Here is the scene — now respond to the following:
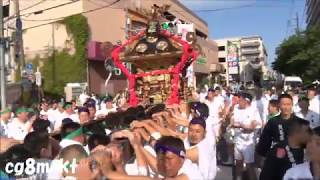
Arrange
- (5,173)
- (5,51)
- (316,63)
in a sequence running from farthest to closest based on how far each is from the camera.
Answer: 1. (316,63)
2. (5,51)
3. (5,173)

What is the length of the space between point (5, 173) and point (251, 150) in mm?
5825

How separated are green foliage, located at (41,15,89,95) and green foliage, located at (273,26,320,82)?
2003 cm

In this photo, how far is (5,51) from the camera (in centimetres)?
1777

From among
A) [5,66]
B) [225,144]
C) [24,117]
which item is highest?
[5,66]

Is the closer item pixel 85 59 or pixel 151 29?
pixel 151 29

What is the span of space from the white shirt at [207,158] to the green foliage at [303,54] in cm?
3900

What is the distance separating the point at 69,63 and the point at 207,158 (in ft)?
95.1

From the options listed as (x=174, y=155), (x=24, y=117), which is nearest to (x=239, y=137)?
(x=24, y=117)

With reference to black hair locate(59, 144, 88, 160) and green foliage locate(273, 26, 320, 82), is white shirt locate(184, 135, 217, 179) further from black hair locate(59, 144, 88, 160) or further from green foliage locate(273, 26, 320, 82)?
green foliage locate(273, 26, 320, 82)

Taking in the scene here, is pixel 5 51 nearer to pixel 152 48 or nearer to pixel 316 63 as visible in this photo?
pixel 152 48

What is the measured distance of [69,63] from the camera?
32781 millimetres

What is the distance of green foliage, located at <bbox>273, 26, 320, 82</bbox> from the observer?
4338 cm

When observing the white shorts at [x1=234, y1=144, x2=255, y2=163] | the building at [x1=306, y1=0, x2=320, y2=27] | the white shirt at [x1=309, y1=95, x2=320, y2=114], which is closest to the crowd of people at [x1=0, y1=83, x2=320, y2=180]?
the white shorts at [x1=234, y1=144, x2=255, y2=163]

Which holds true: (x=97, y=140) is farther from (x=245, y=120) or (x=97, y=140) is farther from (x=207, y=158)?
(x=245, y=120)
